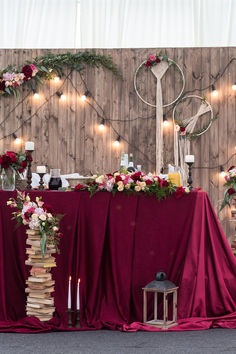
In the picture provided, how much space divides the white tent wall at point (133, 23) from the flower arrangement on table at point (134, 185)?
13.2ft

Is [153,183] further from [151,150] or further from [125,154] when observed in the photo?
[151,150]

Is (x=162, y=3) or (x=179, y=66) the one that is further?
(x=162, y=3)

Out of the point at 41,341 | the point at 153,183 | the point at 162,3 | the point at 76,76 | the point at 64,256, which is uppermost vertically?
the point at 162,3

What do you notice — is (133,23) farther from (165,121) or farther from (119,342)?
(119,342)

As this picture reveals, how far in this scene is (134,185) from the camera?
386 centimetres

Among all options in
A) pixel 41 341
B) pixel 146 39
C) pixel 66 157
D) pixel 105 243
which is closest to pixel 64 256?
pixel 105 243

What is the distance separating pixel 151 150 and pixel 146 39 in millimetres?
1891

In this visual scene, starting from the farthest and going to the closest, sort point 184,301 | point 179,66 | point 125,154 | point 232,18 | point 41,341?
point 232,18, point 179,66, point 125,154, point 184,301, point 41,341

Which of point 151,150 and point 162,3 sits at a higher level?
point 162,3

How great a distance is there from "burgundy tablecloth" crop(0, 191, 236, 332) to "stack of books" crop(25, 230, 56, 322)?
0.12m

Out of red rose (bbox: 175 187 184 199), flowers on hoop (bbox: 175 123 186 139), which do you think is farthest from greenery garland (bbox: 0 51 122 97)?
red rose (bbox: 175 187 184 199)

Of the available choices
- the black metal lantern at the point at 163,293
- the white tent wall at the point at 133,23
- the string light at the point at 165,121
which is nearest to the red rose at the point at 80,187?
the black metal lantern at the point at 163,293

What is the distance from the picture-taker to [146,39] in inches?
298

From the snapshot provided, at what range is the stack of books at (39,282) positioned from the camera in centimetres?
365
